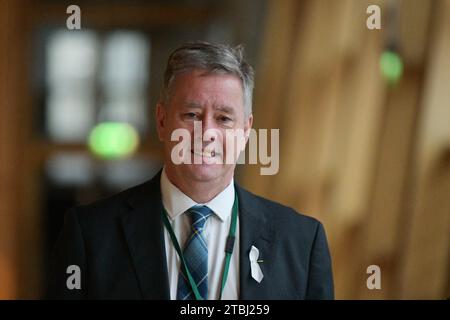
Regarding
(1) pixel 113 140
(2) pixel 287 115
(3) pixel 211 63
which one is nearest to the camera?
(3) pixel 211 63

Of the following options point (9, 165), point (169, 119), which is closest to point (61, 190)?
point (9, 165)

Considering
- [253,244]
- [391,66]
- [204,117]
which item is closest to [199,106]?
[204,117]

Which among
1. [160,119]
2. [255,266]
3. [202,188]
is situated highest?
[160,119]

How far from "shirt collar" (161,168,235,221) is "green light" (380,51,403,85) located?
0.56 meters

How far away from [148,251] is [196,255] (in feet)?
0.24

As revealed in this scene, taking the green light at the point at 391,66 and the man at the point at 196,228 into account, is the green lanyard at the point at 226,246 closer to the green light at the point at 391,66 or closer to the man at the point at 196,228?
the man at the point at 196,228

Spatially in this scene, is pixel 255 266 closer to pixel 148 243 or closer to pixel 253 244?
pixel 253 244

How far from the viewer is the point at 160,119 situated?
3.96 ft

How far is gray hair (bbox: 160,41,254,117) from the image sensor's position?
3.74 feet

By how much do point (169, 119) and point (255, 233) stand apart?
0.22 meters

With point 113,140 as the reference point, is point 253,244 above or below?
below

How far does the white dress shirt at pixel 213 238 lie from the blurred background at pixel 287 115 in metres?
0.18

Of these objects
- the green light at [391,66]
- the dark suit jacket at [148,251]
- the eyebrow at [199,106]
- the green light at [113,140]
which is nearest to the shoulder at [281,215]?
the dark suit jacket at [148,251]
